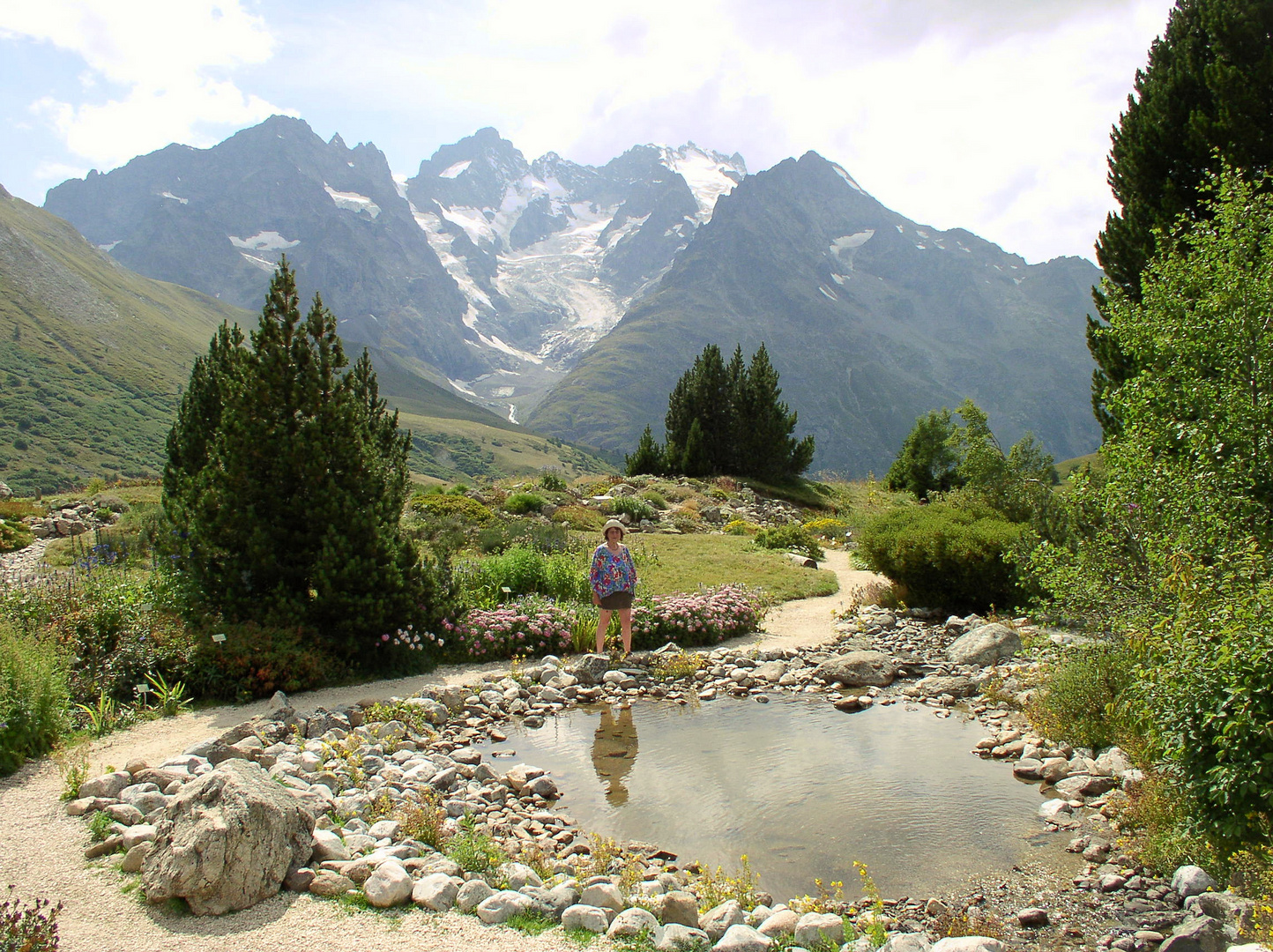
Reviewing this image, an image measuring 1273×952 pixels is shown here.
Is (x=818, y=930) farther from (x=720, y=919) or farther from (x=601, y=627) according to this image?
(x=601, y=627)

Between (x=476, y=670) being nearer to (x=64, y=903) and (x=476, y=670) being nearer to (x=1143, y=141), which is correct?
(x=64, y=903)

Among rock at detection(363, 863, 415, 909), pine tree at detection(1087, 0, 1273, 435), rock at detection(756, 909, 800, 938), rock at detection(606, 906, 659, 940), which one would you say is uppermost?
pine tree at detection(1087, 0, 1273, 435)

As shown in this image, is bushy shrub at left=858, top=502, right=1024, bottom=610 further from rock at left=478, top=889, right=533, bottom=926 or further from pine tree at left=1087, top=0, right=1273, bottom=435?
rock at left=478, top=889, right=533, bottom=926

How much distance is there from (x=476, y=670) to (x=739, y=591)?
5.55 meters

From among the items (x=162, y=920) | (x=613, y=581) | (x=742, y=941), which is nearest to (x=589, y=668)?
(x=613, y=581)

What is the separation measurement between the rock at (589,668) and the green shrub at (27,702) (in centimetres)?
552

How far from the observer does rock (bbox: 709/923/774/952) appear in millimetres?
3973

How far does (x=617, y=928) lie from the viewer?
413cm

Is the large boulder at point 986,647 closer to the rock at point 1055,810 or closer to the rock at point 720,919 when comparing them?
the rock at point 1055,810

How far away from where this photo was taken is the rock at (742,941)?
3973 mm

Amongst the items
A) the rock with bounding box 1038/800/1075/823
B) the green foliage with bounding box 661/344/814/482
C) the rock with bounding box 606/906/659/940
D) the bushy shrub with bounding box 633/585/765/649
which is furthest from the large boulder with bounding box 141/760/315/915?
the green foliage with bounding box 661/344/814/482

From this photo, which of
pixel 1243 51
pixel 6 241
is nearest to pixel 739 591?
pixel 1243 51

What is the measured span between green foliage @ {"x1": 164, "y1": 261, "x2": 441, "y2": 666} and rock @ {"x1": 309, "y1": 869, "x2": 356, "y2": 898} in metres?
5.30

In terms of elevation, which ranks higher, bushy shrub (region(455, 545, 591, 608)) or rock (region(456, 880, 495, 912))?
bushy shrub (region(455, 545, 591, 608))
